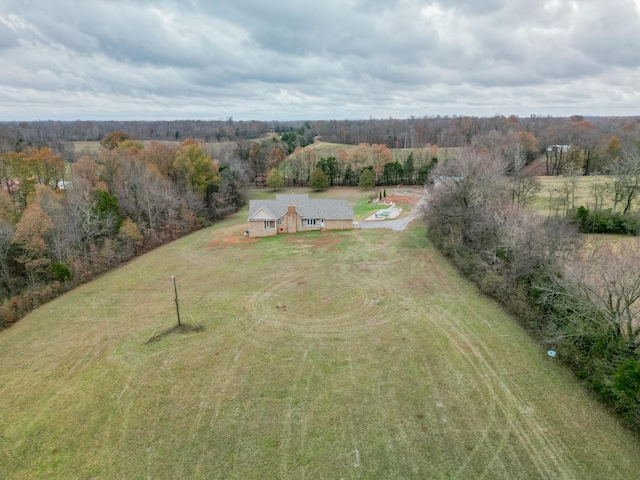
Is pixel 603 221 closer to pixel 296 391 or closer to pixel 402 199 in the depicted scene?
pixel 402 199

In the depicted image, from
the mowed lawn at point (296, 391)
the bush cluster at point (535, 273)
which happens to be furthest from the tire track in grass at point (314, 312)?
the bush cluster at point (535, 273)

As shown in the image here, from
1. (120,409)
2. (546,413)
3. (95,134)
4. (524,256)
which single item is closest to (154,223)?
(120,409)

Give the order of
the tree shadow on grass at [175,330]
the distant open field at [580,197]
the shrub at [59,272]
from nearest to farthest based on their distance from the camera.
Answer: the tree shadow on grass at [175,330] → the shrub at [59,272] → the distant open field at [580,197]

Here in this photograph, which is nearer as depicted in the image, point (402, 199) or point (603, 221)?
point (603, 221)

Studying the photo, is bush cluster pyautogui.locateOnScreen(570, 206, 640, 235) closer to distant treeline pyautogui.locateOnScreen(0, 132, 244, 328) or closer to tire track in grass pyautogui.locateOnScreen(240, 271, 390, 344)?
tire track in grass pyautogui.locateOnScreen(240, 271, 390, 344)

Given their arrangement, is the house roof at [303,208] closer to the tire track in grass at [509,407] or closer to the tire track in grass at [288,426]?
the tire track in grass at [509,407]

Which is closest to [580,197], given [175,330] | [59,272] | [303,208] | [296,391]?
[303,208]
